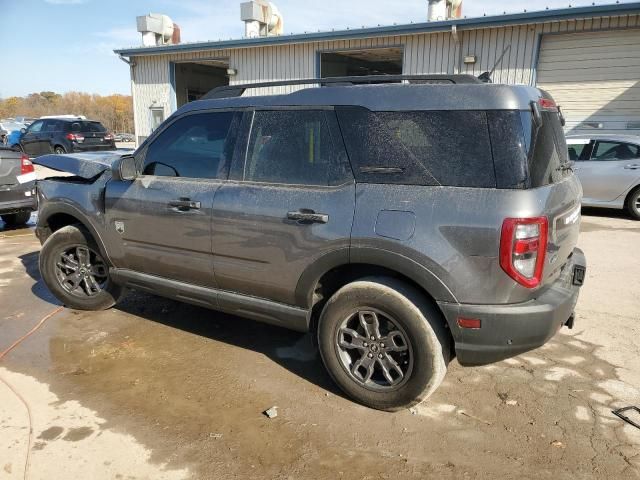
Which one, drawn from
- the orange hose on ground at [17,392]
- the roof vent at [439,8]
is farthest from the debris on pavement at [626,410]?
the roof vent at [439,8]

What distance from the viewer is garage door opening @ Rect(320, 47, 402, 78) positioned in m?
14.7

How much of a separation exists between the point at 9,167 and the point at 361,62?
13238 mm

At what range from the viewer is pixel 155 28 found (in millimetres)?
17422

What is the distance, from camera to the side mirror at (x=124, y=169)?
12.4 feet

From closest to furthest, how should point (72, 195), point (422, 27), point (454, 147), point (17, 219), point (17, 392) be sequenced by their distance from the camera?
1. point (454, 147)
2. point (17, 392)
3. point (72, 195)
4. point (17, 219)
5. point (422, 27)

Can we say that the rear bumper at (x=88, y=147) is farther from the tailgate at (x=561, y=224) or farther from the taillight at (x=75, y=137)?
the tailgate at (x=561, y=224)

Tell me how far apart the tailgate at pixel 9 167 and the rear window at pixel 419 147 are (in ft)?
21.9

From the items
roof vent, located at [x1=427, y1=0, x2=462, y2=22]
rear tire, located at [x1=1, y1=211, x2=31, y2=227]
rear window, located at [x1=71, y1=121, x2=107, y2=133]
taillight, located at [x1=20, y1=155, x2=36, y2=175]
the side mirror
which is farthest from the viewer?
rear window, located at [x1=71, y1=121, x2=107, y2=133]

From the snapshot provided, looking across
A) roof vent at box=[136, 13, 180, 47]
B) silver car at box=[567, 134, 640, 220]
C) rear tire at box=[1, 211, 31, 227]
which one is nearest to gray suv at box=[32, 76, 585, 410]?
rear tire at box=[1, 211, 31, 227]

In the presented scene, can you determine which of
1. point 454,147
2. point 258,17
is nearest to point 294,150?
point 454,147

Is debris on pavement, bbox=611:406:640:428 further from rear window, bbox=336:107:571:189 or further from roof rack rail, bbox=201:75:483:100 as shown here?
roof rack rail, bbox=201:75:483:100

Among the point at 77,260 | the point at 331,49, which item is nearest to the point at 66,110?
the point at 331,49

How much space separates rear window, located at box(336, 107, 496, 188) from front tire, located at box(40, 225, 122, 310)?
107 inches

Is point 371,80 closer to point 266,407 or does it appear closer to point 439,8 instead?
point 266,407
